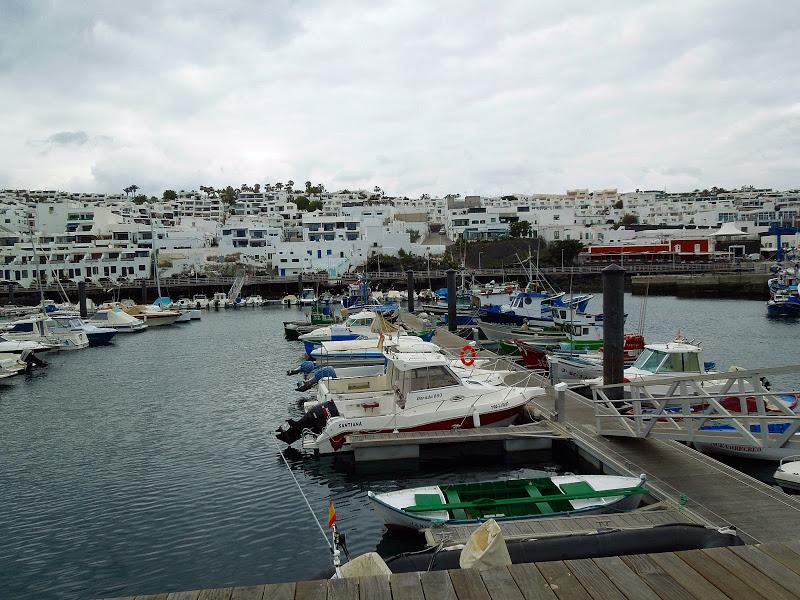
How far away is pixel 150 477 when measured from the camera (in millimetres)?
18016

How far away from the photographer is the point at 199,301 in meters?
83.1

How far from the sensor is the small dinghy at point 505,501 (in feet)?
40.4

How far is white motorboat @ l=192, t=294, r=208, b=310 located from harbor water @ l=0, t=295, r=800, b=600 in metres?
47.0

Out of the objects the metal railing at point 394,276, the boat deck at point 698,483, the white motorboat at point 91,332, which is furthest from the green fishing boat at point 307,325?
the metal railing at point 394,276

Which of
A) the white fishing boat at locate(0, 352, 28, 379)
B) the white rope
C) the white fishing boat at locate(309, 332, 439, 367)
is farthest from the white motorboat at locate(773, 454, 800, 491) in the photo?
the white fishing boat at locate(0, 352, 28, 379)

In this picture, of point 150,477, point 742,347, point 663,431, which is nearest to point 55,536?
point 150,477

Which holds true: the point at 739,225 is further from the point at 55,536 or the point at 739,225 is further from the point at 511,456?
the point at 55,536

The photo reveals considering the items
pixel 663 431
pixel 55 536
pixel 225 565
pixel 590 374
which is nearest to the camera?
pixel 225 565

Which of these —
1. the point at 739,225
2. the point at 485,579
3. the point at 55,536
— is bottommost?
the point at 55,536

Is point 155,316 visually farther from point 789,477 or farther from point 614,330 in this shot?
point 789,477

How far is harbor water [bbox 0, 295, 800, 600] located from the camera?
42.0ft

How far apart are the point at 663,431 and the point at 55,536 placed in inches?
538

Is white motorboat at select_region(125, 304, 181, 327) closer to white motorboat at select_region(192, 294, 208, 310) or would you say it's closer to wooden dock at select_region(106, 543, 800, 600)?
white motorboat at select_region(192, 294, 208, 310)

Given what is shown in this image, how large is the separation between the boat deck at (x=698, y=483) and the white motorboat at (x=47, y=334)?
130ft
